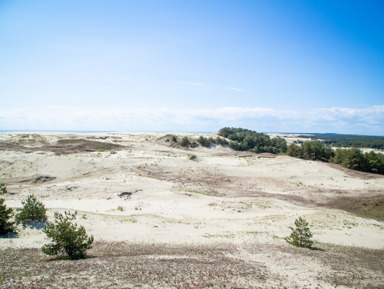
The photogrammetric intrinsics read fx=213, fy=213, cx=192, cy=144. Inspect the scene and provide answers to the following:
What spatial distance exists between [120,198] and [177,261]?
1542cm

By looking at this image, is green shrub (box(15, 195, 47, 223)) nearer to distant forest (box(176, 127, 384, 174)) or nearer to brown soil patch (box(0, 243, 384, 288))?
brown soil patch (box(0, 243, 384, 288))

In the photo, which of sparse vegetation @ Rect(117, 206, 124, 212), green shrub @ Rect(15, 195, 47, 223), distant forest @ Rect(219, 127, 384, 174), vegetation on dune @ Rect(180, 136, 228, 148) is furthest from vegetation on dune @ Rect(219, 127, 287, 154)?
green shrub @ Rect(15, 195, 47, 223)

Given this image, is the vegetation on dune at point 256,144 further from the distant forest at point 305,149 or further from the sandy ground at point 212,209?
the sandy ground at point 212,209

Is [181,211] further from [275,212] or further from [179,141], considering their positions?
[179,141]

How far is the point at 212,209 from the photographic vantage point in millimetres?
21219

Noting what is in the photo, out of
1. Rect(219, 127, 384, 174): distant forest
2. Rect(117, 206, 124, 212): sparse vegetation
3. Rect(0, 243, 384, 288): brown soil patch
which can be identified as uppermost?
Rect(219, 127, 384, 174): distant forest

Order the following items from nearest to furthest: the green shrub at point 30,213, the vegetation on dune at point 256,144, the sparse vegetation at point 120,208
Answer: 1. the green shrub at point 30,213
2. the sparse vegetation at point 120,208
3. the vegetation on dune at point 256,144

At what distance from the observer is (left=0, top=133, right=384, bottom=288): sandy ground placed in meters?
10.0

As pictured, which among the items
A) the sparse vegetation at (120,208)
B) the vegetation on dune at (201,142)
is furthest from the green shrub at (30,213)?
the vegetation on dune at (201,142)

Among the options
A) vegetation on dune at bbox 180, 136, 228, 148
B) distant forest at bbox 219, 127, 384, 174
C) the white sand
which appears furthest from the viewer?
vegetation on dune at bbox 180, 136, 228, 148

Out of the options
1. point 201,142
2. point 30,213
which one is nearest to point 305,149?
point 201,142

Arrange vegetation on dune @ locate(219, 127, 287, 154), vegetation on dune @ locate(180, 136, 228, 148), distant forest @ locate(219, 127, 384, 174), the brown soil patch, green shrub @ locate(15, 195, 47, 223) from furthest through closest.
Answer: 1. vegetation on dune @ locate(219, 127, 287, 154)
2. vegetation on dune @ locate(180, 136, 228, 148)
3. distant forest @ locate(219, 127, 384, 174)
4. green shrub @ locate(15, 195, 47, 223)
5. the brown soil patch

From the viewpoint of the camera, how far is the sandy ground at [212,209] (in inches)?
396

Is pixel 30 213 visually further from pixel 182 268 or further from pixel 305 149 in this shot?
pixel 305 149
